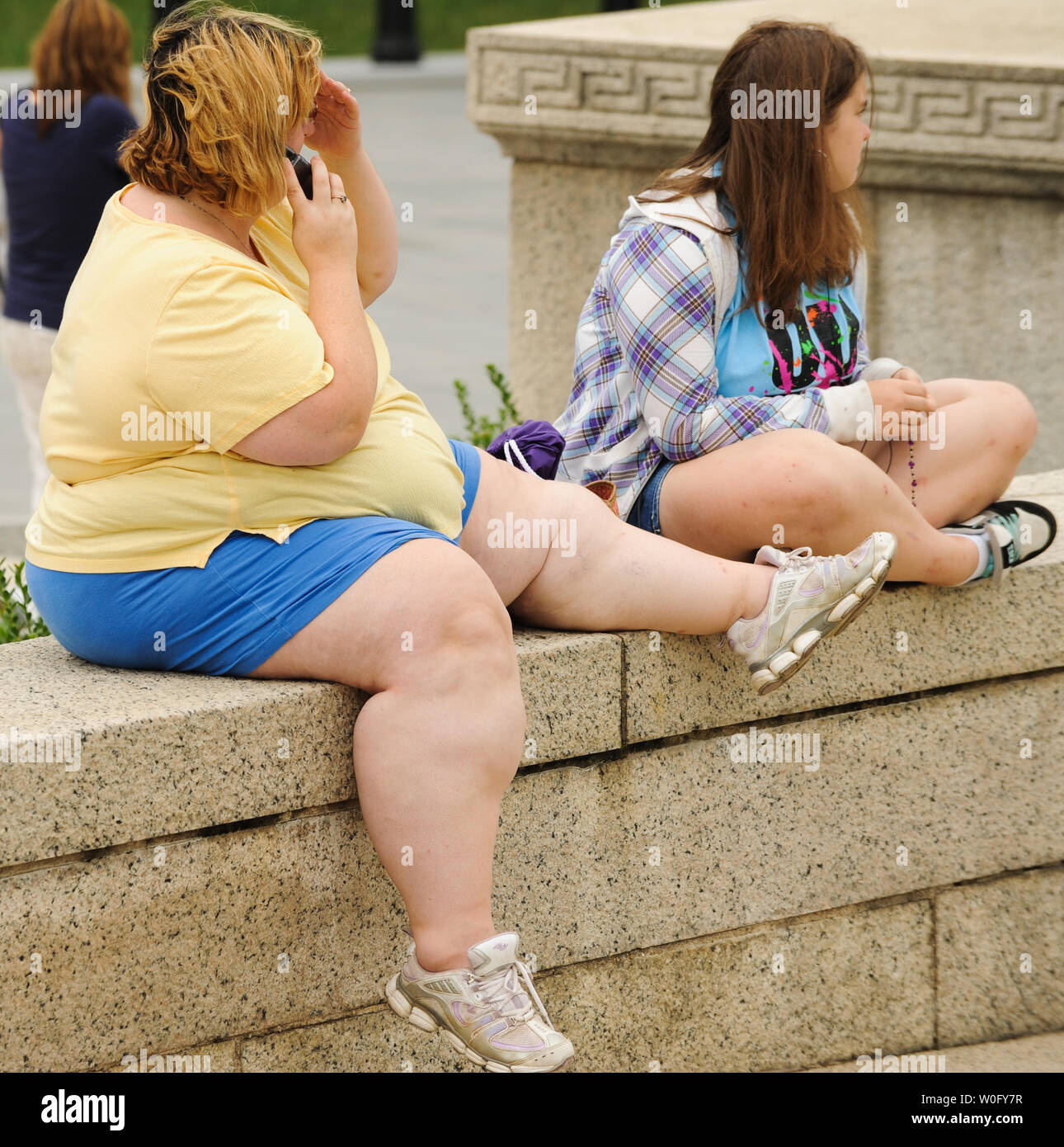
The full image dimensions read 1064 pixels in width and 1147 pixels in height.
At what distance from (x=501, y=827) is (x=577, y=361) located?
0.98m

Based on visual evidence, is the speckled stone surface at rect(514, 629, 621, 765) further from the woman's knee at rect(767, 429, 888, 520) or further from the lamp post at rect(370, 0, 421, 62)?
the lamp post at rect(370, 0, 421, 62)

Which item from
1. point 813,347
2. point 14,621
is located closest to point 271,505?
point 813,347

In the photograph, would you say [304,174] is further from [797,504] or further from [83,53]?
[83,53]

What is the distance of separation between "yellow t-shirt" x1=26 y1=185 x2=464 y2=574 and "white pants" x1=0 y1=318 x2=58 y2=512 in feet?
11.2

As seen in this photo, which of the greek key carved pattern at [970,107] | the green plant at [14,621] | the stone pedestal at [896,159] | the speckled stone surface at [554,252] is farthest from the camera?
the speckled stone surface at [554,252]

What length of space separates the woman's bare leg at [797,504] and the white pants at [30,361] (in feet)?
11.0

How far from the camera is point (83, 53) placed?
19.3 ft

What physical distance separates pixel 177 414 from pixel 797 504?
1.13m

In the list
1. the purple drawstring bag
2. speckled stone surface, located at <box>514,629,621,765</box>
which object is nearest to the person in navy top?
the purple drawstring bag

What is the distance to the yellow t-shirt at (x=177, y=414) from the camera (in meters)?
2.51

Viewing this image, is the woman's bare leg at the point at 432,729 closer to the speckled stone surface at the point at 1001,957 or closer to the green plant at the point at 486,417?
the speckled stone surface at the point at 1001,957

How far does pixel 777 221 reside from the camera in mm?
3166

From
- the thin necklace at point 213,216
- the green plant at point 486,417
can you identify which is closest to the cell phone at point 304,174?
the thin necklace at point 213,216
